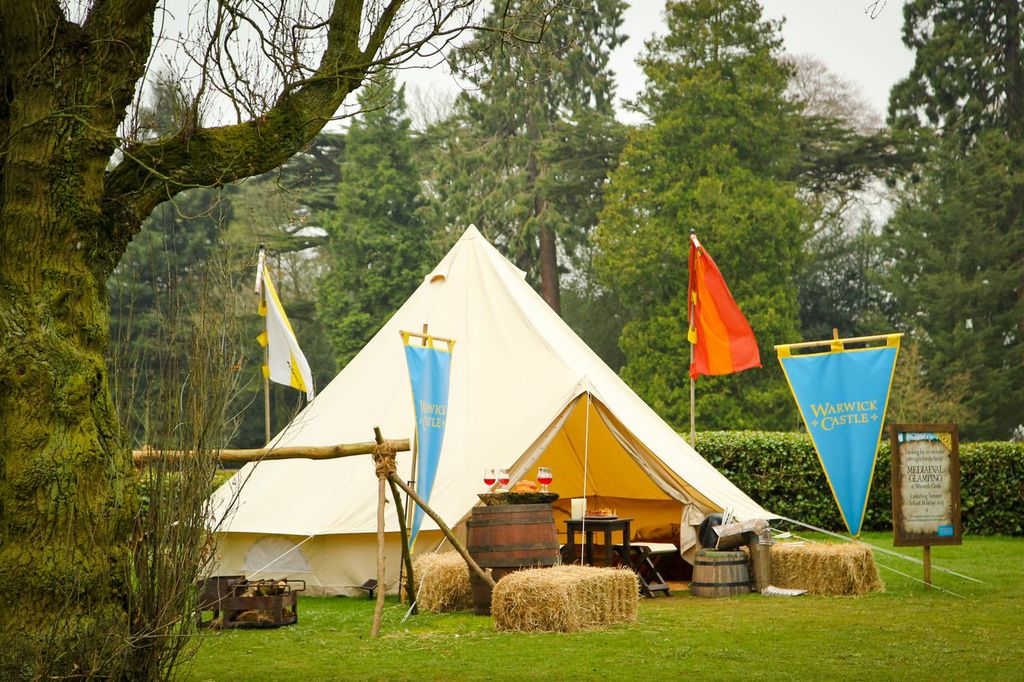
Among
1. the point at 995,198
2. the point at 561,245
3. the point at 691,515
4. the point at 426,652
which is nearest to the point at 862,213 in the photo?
the point at 995,198

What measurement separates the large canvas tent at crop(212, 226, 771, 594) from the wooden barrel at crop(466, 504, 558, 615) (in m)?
1.01

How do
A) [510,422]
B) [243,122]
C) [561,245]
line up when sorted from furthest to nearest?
[561,245] → [510,422] → [243,122]

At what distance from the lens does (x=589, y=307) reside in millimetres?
30031

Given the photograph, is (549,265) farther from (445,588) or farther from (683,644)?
(683,644)

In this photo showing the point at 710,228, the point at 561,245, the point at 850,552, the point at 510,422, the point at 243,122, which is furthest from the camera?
the point at 561,245

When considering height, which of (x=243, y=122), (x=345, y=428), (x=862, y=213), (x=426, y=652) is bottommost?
(x=426, y=652)

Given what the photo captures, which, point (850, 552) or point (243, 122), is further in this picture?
point (850, 552)

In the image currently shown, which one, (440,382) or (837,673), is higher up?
(440,382)

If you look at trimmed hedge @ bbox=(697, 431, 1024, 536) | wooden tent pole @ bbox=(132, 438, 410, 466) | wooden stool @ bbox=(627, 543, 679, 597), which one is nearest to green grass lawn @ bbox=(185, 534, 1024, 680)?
wooden stool @ bbox=(627, 543, 679, 597)

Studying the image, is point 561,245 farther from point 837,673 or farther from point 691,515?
point 837,673

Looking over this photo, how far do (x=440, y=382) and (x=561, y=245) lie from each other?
20500 millimetres

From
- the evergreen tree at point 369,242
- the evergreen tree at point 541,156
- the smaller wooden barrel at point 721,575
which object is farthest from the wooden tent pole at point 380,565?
the evergreen tree at point 369,242

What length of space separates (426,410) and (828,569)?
3319 mm

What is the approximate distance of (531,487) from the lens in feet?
28.4
